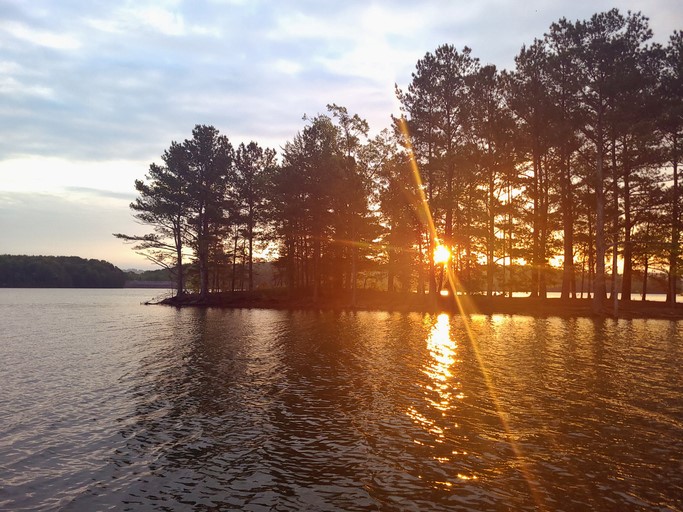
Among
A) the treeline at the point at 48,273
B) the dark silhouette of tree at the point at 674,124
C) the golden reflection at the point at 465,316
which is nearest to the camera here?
the golden reflection at the point at 465,316

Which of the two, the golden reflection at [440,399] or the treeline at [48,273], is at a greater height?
the treeline at [48,273]

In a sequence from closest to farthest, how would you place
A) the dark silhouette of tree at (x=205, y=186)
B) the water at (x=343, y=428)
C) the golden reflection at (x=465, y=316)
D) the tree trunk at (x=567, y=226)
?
the water at (x=343, y=428)
the golden reflection at (x=465, y=316)
the tree trunk at (x=567, y=226)
the dark silhouette of tree at (x=205, y=186)

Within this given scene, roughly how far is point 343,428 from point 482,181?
5061cm

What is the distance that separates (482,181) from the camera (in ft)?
193

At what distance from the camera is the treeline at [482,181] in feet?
154

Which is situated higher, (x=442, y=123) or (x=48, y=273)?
(x=442, y=123)

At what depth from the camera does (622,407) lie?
50.1 feet

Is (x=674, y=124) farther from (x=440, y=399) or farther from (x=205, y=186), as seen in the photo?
(x=205, y=186)

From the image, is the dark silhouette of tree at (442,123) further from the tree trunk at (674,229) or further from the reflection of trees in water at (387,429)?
the reflection of trees in water at (387,429)

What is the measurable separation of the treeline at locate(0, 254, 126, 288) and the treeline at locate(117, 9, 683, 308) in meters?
134

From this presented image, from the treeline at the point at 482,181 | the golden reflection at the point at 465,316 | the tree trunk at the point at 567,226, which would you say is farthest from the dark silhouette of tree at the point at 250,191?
the tree trunk at the point at 567,226

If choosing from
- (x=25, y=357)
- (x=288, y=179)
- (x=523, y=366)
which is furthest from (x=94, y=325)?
(x=523, y=366)

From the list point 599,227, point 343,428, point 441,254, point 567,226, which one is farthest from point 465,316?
point 343,428

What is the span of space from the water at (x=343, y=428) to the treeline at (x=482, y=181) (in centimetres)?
2840
